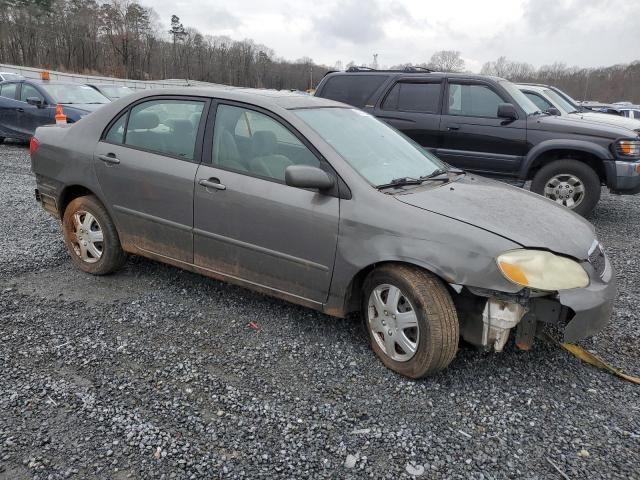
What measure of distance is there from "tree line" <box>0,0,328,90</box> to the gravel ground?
200 feet

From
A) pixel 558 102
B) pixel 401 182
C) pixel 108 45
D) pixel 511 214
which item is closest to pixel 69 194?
pixel 401 182

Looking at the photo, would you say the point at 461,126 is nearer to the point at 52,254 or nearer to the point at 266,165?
the point at 266,165

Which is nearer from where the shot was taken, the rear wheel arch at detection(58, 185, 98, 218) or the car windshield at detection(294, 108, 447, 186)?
the car windshield at detection(294, 108, 447, 186)

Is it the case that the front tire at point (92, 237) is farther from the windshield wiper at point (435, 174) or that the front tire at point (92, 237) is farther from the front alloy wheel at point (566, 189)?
the front alloy wheel at point (566, 189)

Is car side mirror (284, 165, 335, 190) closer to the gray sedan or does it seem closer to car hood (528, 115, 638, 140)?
the gray sedan

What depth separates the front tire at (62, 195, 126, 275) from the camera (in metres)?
4.05

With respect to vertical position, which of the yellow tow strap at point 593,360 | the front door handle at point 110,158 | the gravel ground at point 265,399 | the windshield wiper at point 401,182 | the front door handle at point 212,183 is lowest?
the gravel ground at point 265,399

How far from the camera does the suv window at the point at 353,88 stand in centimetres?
762

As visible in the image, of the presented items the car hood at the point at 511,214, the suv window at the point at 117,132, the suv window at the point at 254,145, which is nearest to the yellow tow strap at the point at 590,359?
the car hood at the point at 511,214

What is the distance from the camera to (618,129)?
6.41m

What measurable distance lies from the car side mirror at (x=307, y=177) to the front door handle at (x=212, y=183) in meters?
0.61

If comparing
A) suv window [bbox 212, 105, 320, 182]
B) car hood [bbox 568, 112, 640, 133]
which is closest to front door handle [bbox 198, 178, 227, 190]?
suv window [bbox 212, 105, 320, 182]

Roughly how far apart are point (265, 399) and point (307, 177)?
4.33 feet

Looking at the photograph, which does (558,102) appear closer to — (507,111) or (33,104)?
(507,111)
